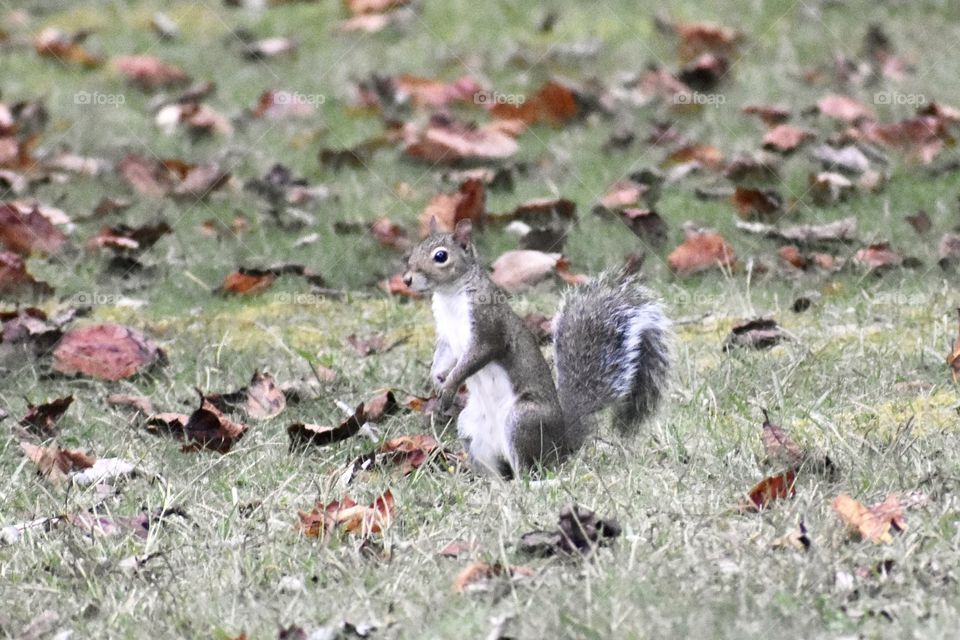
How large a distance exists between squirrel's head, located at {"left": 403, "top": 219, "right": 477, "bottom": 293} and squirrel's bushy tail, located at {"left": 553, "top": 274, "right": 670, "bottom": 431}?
0.32 meters

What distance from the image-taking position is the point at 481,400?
3.95 m

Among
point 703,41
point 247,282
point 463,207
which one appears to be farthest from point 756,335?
point 703,41

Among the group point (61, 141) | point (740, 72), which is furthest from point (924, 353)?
point (61, 141)

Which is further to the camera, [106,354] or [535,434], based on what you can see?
[106,354]

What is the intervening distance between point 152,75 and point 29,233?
2.27 m

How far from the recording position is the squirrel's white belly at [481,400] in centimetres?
385

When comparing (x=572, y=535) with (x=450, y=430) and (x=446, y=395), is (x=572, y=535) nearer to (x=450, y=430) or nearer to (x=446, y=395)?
(x=446, y=395)

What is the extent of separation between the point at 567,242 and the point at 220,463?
205 centimetres

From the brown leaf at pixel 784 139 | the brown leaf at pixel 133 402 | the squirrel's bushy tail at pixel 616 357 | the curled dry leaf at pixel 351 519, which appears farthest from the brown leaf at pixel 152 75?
the curled dry leaf at pixel 351 519

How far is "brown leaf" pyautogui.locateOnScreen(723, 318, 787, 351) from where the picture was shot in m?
4.55

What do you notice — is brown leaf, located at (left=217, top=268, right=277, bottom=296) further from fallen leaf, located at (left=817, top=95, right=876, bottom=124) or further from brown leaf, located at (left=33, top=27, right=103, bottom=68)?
brown leaf, located at (left=33, top=27, right=103, bottom=68)

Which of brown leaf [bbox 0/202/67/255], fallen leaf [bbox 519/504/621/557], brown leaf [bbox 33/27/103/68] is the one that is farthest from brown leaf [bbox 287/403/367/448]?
brown leaf [bbox 33/27/103/68]

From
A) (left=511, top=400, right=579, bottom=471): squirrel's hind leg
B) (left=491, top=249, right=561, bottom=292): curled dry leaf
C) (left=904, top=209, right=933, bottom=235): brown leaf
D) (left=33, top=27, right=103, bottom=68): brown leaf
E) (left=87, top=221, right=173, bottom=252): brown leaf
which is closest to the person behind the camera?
(left=511, top=400, right=579, bottom=471): squirrel's hind leg

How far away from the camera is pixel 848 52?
7711 mm
